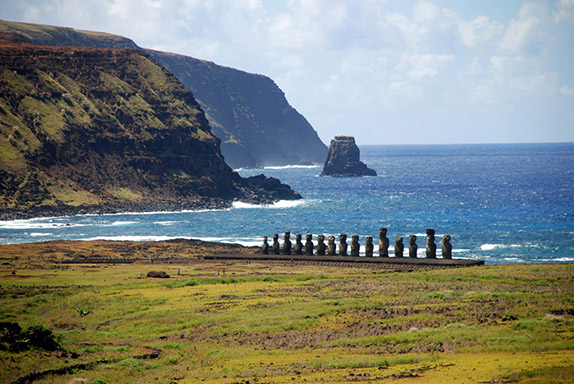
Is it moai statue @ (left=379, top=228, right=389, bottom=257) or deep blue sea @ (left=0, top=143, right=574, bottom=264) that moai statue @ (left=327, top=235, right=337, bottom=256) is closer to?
moai statue @ (left=379, top=228, right=389, bottom=257)

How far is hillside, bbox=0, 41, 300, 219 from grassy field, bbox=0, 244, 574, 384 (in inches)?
3482

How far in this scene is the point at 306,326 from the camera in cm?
3225

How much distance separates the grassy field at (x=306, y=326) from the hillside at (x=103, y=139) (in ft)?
290

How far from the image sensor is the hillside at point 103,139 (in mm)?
135750

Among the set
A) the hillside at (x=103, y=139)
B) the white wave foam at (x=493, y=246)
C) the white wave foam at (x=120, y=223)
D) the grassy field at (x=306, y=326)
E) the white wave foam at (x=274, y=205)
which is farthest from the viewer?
the white wave foam at (x=274, y=205)

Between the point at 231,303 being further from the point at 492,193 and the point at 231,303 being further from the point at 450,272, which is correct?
the point at 492,193

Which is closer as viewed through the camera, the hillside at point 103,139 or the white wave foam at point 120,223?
the white wave foam at point 120,223

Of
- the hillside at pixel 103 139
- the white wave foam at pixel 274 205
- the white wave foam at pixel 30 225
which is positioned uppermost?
the hillside at pixel 103 139

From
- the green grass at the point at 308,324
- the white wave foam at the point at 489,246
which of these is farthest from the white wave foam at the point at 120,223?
the green grass at the point at 308,324

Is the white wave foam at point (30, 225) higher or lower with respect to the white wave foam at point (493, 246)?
higher

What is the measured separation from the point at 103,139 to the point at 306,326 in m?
130

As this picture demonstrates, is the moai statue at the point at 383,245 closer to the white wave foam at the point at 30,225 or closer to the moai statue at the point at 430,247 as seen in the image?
the moai statue at the point at 430,247

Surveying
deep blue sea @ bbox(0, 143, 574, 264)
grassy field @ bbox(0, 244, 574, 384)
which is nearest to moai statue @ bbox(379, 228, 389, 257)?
grassy field @ bbox(0, 244, 574, 384)

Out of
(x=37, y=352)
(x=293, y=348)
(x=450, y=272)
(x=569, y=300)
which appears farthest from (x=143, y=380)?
(x=450, y=272)
